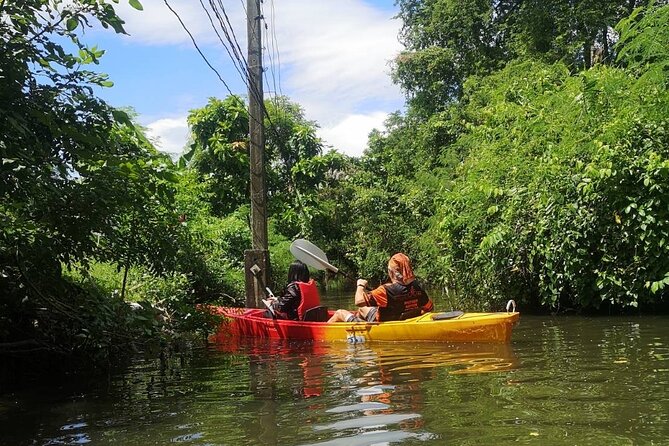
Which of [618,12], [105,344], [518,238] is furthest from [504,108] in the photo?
[105,344]

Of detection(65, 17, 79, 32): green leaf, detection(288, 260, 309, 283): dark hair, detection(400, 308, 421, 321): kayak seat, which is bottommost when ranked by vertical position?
detection(400, 308, 421, 321): kayak seat

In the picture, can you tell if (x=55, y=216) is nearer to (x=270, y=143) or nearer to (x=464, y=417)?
(x=464, y=417)

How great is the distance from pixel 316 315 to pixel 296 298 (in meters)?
0.45

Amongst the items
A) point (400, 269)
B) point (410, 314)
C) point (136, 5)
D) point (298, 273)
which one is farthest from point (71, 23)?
point (298, 273)

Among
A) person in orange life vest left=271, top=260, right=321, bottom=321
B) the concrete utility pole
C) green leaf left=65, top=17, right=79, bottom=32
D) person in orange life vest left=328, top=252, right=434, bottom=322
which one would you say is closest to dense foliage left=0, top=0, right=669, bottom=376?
green leaf left=65, top=17, right=79, bottom=32

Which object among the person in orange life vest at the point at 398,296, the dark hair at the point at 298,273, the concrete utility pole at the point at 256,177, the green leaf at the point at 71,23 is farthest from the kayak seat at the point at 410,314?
the green leaf at the point at 71,23

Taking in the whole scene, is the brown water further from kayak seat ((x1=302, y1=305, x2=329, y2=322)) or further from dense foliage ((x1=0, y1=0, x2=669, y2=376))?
kayak seat ((x1=302, y1=305, x2=329, y2=322))

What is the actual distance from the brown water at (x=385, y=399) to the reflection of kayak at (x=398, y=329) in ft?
0.90

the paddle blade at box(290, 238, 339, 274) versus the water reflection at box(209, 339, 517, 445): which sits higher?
the paddle blade at box(290, 238, 339, 274)

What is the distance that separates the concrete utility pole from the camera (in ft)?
38.3

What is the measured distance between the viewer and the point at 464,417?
4.48 m

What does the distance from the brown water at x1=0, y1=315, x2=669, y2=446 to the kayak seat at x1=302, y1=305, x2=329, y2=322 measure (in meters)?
1.83

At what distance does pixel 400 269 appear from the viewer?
927 cm

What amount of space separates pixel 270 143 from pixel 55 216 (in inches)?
738
